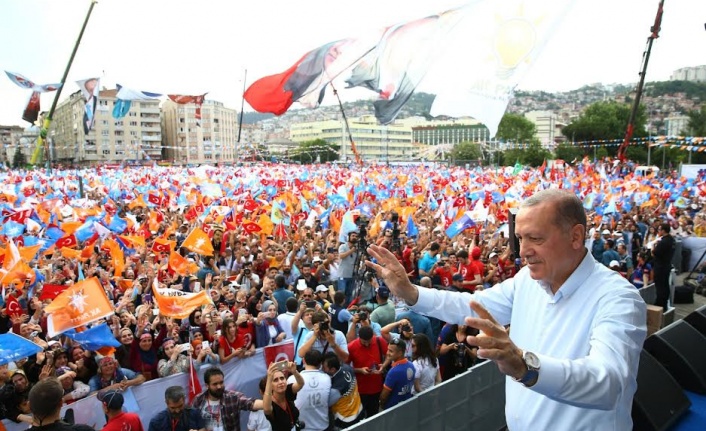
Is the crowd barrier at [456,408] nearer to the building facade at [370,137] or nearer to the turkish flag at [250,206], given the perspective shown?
the turkish flag at [250,206]

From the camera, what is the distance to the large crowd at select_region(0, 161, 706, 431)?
496 cm

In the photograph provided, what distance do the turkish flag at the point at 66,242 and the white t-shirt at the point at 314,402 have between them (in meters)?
8.20

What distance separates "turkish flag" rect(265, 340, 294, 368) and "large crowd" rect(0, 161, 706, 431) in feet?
0.56

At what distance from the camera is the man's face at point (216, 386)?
15.7ft

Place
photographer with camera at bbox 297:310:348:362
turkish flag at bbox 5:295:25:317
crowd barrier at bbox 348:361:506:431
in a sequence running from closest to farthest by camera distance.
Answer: crowd barrier at bbox 348:361:506:431 → photographer with camera at bbox 297:310:348:362 → turkish flag at bbox 5:295:25:317

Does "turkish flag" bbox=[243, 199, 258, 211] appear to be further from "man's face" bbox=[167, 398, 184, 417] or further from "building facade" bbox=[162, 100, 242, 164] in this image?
"building facade" bbox=[162, 100, 242, 164]

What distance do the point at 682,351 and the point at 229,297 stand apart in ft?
18.7

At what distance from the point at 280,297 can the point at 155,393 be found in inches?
108

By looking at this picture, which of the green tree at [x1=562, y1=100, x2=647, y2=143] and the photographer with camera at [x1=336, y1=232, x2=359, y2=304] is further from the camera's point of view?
the green tree at [x1=562, y1=100, x2=647, y2=143]

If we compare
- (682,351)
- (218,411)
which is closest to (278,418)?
(218,411)

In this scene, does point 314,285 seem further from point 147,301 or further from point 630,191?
point 630,191

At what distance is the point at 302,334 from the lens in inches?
243

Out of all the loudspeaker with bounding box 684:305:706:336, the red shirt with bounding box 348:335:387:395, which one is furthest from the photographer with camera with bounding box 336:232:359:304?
the loudspeaker with bounding box 684:305:706:336

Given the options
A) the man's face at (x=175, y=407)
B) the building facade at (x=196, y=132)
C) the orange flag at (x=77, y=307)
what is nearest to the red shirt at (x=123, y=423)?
the man's face at (x=175, y=407)
